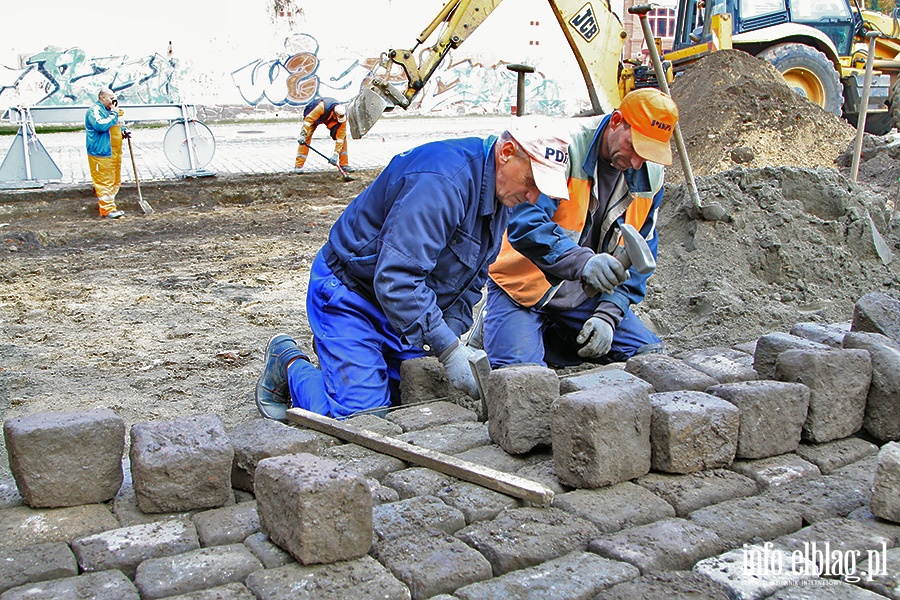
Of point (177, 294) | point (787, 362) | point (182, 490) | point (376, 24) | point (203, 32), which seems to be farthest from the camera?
point (376, 24)

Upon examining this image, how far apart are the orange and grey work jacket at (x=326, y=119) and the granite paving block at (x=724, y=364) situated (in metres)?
9.47

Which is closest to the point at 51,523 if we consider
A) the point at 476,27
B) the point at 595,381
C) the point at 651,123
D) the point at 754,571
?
the point at 595,381

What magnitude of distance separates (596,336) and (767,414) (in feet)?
4.14

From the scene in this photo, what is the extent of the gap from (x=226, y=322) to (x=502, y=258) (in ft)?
8.12

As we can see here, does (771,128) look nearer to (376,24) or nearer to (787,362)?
(787,362)

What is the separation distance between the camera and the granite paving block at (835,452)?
317 cm

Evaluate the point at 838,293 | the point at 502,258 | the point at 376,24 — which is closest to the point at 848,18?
the point at 838,293

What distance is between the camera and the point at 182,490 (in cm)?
264

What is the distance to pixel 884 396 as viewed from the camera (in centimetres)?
337

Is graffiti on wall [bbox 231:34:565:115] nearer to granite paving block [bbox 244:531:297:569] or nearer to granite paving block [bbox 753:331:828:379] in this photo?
granite paving block [bbox 753:331:828:379]

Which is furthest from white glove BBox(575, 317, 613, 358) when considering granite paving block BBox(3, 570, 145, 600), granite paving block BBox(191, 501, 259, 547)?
granite paving block BBox(3, 570, 145, 600)

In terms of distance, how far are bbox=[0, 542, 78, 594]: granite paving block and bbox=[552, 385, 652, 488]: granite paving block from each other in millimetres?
1516

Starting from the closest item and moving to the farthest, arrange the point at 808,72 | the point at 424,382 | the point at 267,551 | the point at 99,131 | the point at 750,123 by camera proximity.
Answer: the point at 267,551 < the point at 424,382 < the point at 750,123 < the point at 99,131 < the point at 808,72

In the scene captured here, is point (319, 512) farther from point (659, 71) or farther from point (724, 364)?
point (659, 71)
